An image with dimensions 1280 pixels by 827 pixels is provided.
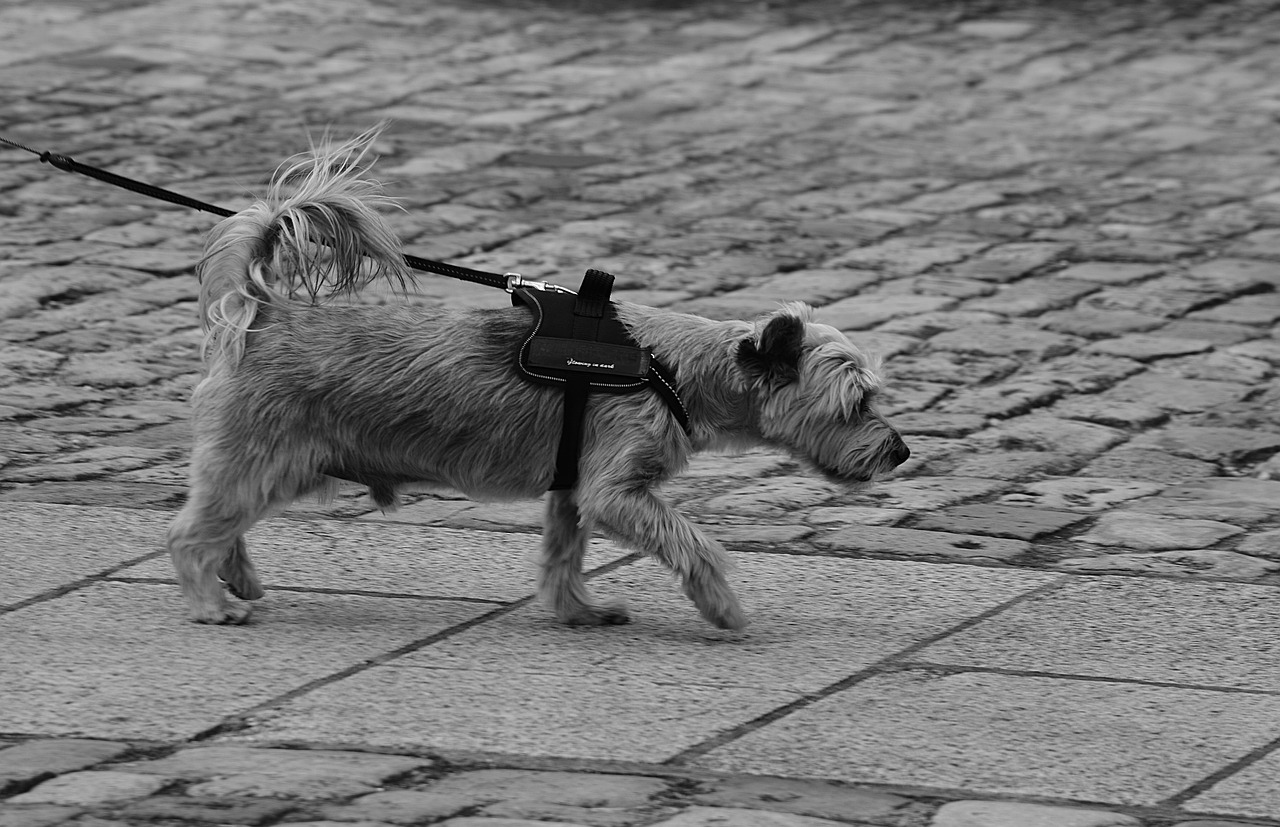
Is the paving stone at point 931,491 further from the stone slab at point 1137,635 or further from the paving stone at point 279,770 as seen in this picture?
the paving stone at point 279,770

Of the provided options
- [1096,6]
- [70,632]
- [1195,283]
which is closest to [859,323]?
[1195,283]

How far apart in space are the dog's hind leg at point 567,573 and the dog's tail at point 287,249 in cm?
80

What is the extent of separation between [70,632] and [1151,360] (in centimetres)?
521

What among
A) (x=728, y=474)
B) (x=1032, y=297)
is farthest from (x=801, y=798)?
(x=1032, y=297)

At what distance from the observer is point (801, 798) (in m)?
4.22

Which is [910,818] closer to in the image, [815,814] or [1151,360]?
[815,814]

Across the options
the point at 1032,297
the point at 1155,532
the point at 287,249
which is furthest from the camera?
the point at 1032,297

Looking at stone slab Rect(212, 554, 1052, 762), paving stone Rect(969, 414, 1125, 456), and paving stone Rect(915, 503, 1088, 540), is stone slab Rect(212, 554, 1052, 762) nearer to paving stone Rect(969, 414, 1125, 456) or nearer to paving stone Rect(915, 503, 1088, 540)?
paving stone Rect(915, 503, 1088, 540)

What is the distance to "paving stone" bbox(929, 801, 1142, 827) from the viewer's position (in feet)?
13.4

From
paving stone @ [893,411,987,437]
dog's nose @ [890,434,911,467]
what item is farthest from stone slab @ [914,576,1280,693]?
paving stone @ [893,411,987,437]

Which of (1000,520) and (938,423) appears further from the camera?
(938,423)

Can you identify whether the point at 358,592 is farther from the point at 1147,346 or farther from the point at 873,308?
the point at 1147,346

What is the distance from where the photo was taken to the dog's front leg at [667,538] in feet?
17.1

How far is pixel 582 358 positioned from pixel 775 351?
531mm
